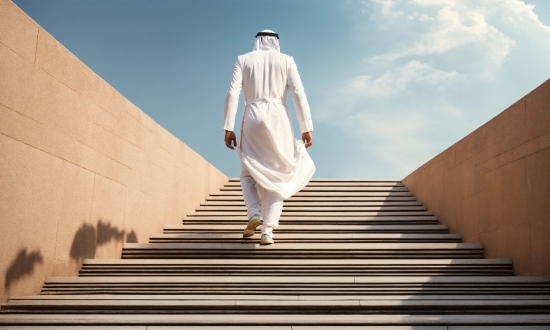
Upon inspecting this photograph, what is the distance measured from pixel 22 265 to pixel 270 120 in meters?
2.37

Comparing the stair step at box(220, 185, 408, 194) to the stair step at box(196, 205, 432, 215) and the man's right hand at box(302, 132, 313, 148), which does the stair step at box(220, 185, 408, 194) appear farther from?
the man's right hand at box(302, 132, 313, 148)

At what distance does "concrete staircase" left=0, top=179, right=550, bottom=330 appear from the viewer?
3.91 m

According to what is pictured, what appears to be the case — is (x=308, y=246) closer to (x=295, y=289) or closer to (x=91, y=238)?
(x=295, y=289)

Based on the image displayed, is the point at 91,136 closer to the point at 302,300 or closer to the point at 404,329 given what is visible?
the point at 302,300

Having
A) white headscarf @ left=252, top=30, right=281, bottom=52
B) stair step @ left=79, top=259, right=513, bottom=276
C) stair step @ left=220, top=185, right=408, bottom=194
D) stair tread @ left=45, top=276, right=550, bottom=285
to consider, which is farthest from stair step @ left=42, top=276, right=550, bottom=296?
stair step @ left=220, top=185, right=408, bottom=194

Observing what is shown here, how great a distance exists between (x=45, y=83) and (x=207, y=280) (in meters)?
1.85

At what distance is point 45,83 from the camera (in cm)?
486

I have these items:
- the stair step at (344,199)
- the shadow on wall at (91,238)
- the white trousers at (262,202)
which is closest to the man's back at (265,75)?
the white trousers at (262,202)

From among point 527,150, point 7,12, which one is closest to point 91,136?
point 7,12

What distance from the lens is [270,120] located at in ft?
19.1

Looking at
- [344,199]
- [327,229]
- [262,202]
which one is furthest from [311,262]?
[344,199]

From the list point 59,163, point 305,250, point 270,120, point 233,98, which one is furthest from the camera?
point 233,98

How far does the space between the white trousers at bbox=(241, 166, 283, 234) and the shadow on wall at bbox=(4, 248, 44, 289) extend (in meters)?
1.81

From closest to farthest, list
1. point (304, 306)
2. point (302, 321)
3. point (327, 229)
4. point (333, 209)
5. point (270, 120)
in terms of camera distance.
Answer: point (302, 321) < point (304, 306) < point (270, 120) < point (327, 229) < point (333, 209)
